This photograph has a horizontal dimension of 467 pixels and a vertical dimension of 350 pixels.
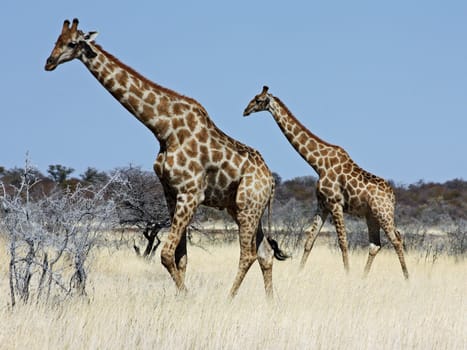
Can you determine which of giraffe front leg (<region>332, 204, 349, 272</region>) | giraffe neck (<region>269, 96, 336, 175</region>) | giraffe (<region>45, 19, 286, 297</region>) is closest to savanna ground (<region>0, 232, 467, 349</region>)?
giraffe (<region>45, 19, 286, 297</region>)

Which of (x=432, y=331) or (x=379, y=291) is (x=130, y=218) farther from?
(x=432, y=331)

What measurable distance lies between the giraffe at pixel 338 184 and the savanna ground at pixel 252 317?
133 centimetres

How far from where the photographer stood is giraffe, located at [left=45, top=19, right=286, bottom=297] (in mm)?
9078

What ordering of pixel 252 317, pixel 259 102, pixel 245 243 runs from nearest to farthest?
pixel 252 317
pixel 245 243
pixel 259 102

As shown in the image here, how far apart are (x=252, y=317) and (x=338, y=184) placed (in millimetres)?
5738

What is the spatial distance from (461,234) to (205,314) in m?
13.0

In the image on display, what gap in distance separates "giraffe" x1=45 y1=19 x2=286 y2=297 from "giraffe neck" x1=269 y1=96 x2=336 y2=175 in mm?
3700

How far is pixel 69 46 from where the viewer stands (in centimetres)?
876

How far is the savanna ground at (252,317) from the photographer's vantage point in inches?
280

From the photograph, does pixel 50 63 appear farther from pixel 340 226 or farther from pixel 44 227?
pixel 340 226

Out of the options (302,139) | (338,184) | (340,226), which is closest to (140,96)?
(302,139)

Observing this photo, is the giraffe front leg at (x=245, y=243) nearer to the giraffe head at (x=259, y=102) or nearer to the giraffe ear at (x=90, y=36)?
the giraffe ear at (x=90, y=36)

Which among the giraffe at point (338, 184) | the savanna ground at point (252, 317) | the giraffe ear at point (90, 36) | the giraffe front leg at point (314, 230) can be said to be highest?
the giraffe ear at point (90, 36)

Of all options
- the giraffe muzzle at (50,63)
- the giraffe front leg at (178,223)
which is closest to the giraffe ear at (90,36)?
the giraffe muzzle at (50,63)
